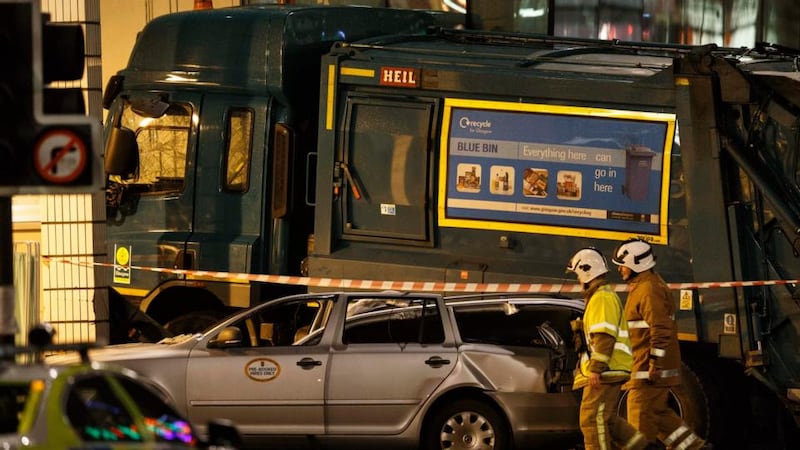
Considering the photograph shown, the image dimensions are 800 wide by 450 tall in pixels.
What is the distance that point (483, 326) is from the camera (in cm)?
1187

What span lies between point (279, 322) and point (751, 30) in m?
16.3

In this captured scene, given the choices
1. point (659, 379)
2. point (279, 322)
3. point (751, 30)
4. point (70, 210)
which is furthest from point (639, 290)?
point (751, 30)

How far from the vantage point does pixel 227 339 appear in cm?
1171

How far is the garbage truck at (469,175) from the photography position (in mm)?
12023

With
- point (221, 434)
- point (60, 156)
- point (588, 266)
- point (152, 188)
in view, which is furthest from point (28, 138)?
point (152, 188)

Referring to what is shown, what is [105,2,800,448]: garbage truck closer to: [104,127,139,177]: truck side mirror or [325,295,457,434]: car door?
[104,127,139,177]: truck side mirror

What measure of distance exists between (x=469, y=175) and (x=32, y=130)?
17.0 ft

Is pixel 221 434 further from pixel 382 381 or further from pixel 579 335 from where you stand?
pixel 579 335

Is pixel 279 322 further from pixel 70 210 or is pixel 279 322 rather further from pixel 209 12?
pixel 209 12

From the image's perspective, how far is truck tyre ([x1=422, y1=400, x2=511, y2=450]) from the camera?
11.5 metres

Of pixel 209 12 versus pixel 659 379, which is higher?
pixel 209 12

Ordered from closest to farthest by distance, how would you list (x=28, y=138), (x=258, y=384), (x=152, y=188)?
(x=28, y=138), (x=258, y=384), (x=152, y=188)

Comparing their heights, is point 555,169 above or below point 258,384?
above

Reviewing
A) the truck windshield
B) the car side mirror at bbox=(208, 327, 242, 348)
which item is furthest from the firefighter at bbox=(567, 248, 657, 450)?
the truck windshield
